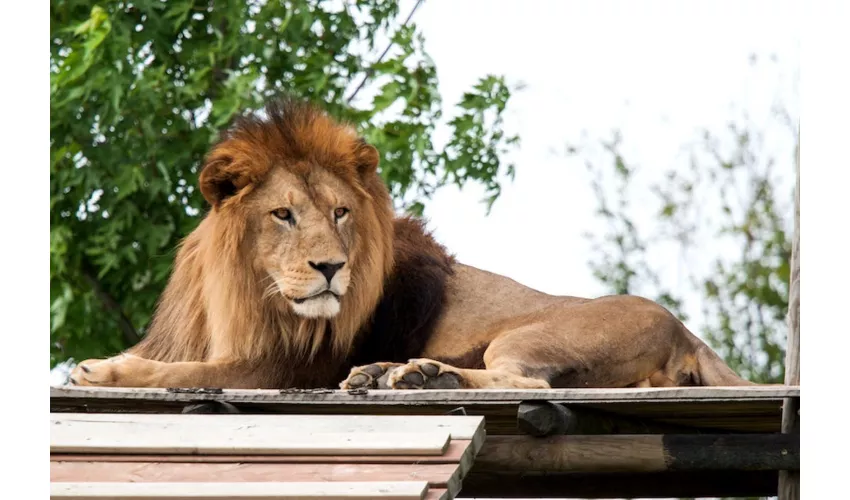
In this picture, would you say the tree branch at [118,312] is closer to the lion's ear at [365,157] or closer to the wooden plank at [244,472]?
the lion's ear at [365,157]

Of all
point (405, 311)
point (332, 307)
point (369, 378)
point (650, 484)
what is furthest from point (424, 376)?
point (650, 484)

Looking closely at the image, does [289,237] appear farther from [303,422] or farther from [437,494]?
[437,494]

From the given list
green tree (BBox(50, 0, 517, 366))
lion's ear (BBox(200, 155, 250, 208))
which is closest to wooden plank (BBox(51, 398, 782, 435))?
lion's ear (BBox(200, 155, 250, 208))

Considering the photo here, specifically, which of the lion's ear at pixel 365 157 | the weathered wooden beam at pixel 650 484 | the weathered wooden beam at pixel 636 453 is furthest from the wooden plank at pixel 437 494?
the lion's ear at pixel 365 157

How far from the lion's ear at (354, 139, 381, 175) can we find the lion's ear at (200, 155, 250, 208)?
448 mm

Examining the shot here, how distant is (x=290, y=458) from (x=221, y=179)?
1.76 metres

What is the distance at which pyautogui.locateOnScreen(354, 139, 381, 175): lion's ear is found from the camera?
5.86 meters

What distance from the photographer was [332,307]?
5441 millimetres

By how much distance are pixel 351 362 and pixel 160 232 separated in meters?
4.46

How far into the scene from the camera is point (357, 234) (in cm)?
566

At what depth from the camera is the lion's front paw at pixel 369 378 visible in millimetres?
4926

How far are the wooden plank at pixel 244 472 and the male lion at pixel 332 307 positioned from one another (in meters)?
1.13

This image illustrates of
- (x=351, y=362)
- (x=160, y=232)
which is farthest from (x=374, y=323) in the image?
(x=160, y=232)

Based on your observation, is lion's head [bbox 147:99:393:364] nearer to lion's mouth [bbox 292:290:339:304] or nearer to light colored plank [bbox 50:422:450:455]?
lion's mouth [bbox 292:290:339:304]
